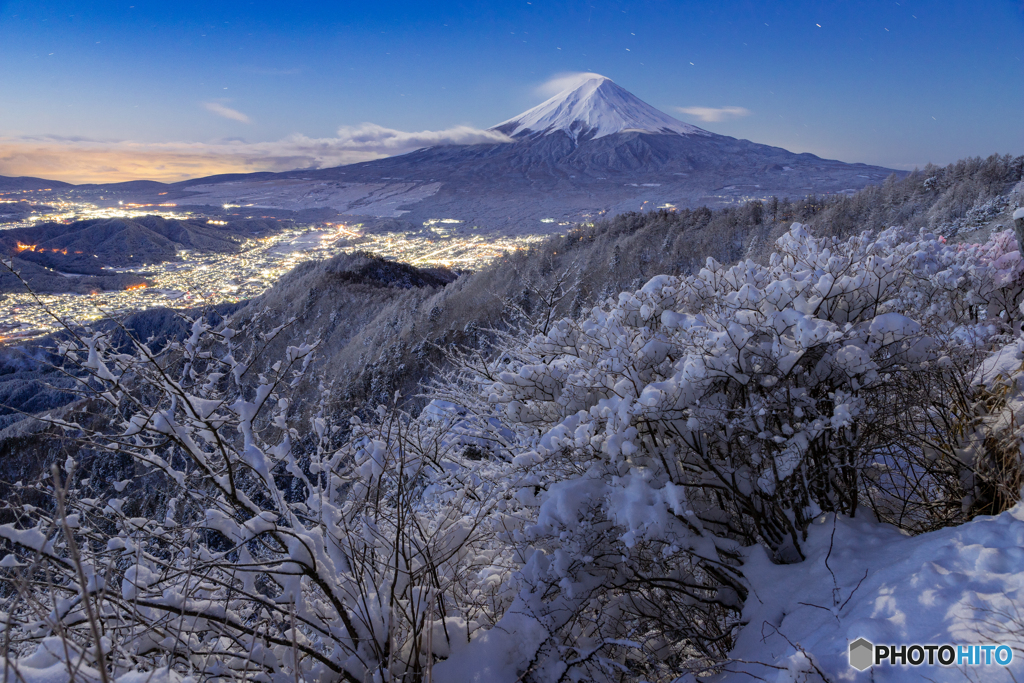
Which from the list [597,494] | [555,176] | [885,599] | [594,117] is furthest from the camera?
[594,117]

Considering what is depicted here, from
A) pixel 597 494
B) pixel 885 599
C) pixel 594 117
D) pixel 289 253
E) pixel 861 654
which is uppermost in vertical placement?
pixel 594 117

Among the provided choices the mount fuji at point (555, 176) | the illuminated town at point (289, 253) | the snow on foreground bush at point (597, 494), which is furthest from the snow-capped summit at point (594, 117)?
the snow on foreground bush at point (597, 494)

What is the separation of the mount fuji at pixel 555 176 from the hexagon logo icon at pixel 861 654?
69506 mm

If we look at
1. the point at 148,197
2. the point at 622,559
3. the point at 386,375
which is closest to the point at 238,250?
the point at 386,375

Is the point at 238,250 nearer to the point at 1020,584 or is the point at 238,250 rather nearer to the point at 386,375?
the point at 386,375

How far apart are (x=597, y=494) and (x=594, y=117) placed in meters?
145

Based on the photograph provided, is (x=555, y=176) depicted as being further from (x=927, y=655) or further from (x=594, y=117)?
(x=927, y=655)

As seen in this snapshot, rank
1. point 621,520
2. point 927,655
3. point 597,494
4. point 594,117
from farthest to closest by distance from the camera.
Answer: point 594,117 < point 597,494 < point 621,520 < point 927,655

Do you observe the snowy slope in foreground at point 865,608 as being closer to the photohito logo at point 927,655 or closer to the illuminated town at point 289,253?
the photohito logo at point 927,655

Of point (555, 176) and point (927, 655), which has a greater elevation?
point (555, 176)

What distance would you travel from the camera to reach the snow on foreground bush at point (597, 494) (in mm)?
2592

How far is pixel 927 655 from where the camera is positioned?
2.25m

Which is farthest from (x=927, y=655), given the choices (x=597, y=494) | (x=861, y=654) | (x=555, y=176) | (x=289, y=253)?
(x=555, y=176)

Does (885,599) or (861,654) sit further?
(885,599)
